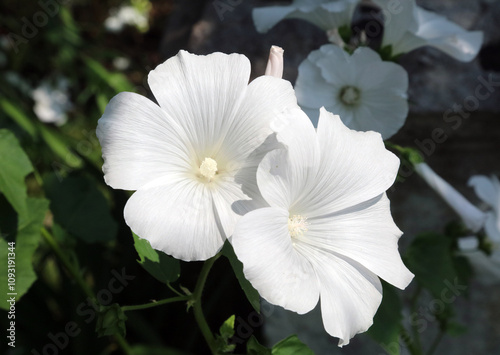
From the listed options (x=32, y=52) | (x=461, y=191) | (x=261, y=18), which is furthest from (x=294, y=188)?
(x=32, y=52)

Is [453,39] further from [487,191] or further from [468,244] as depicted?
[468,244]

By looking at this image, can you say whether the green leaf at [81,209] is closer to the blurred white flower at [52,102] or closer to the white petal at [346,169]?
the white petal at [346,169]

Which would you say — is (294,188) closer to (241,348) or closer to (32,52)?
(241,348)

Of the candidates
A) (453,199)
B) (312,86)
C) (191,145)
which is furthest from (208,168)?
(453,199)

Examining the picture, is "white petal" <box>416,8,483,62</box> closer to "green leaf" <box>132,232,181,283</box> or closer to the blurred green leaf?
"green leaf" <box>132,232,181,283</box>

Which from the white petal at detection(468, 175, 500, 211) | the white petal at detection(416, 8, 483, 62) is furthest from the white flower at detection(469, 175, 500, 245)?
the white petal at detection(416, 8, 483, 62)
